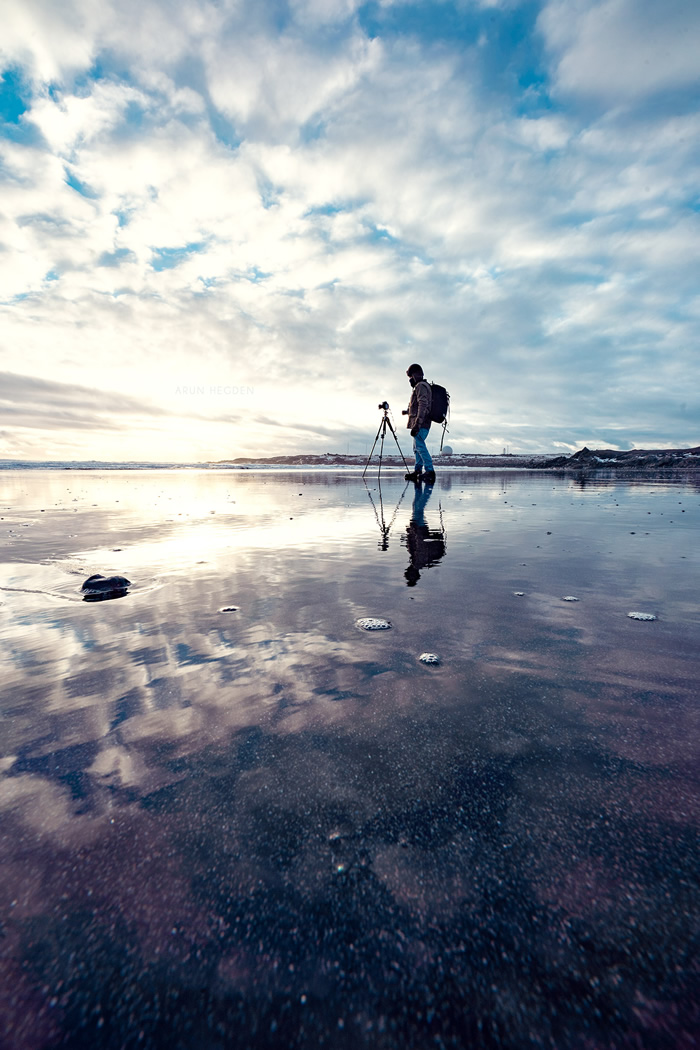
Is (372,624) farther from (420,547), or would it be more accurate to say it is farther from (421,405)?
(421,405)

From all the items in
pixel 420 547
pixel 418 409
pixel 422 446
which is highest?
pixel 418 409

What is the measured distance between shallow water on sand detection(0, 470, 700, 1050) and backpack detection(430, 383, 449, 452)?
1851 centimetres

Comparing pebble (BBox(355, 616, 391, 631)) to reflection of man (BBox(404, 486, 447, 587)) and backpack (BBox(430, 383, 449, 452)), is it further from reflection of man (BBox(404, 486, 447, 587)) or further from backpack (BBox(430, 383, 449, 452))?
backpack (BBox(430, 383, 449, 452))

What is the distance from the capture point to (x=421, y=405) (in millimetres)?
20938

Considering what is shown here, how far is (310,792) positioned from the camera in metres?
1.81

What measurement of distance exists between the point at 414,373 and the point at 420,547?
16.4 m

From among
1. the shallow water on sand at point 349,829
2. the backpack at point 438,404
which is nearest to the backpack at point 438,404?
the backpack at point 438,404

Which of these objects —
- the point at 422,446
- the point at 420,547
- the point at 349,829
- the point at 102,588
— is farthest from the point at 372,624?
the point at 422,446

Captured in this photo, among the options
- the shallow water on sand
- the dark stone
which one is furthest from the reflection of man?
the dark stone

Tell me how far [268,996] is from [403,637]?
237cm

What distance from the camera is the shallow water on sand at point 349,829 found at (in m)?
1.11

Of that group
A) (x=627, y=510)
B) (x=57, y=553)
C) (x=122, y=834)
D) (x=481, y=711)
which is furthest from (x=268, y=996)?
(x=627, y=510)

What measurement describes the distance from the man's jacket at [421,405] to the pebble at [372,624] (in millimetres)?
18297

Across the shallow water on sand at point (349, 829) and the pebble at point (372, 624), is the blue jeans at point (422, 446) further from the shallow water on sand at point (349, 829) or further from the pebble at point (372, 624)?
the pebble at point (372, 624)
